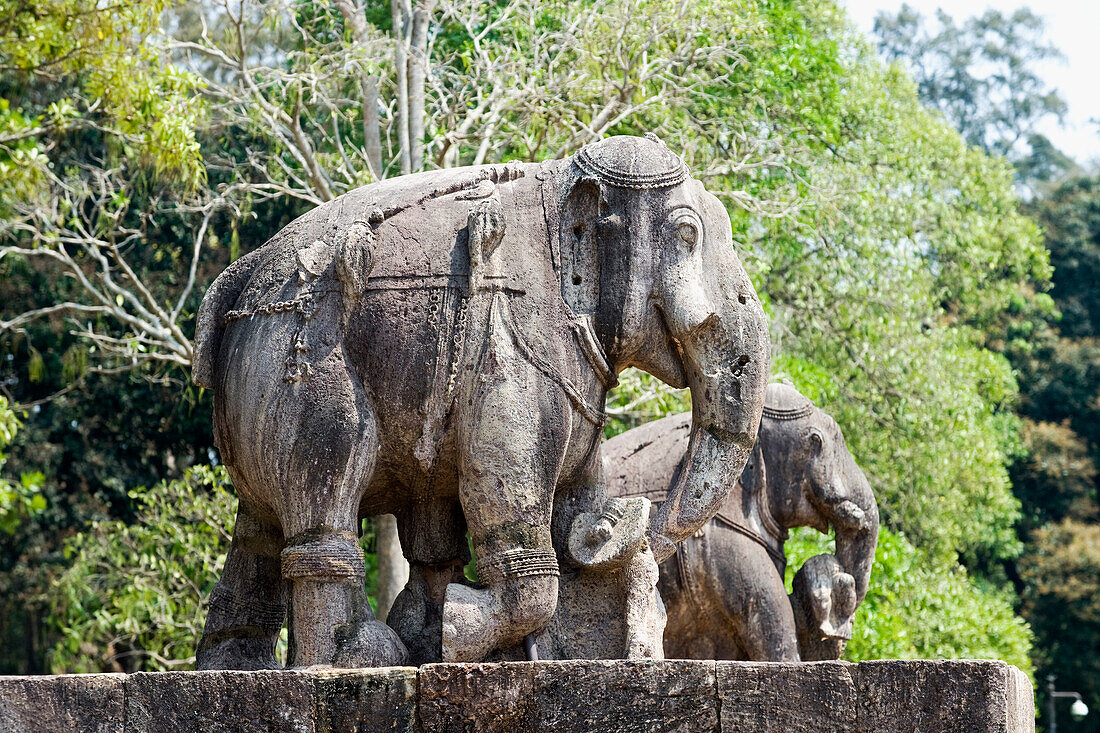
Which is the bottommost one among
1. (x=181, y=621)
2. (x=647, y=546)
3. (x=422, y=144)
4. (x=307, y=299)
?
(x=181, y=621)

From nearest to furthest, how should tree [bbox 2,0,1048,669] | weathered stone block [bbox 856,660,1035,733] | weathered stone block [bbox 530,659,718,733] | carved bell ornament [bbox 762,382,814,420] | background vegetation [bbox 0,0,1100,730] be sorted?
1. weathered stone block [bbox 856,660,1035,733]
2. weathered stone block [bbox 530,659,718,733]
3. carved bell ornament [bbox 762,382,814,420]
4. background vegetation [bbox 0,0,1100,730]
5. tree [bbox 2,0,1048,669]

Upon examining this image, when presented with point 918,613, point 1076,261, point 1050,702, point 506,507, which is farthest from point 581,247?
point 1076,261

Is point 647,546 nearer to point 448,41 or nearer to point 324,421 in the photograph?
point 324,421

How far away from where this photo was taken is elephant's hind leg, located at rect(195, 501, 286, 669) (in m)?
4.93

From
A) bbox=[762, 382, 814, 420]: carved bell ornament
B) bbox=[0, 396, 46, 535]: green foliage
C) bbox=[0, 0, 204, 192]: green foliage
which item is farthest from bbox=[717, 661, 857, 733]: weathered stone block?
bbox=[0, 0, 204, 192]: green foliage

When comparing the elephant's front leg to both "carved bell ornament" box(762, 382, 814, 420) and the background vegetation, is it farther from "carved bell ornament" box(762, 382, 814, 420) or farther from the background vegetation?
the background vegetation

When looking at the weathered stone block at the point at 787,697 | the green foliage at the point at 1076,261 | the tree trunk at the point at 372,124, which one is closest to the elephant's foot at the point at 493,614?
the weathered stone block at the point at 787,697

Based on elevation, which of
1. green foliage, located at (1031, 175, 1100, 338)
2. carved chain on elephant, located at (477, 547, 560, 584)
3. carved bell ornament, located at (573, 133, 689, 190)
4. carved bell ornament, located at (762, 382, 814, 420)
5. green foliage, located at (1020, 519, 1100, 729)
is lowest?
green foliage, located at (1020, 519, 1100, 729)

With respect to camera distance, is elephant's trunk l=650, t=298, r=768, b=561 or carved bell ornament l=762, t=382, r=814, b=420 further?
carved bell ornament l=762, t=382, r=814, b=420

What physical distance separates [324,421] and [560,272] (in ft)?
3.01

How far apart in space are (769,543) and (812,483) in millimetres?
335

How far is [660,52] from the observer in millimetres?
13266

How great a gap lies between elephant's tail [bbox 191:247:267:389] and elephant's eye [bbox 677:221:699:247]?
54.3 inches


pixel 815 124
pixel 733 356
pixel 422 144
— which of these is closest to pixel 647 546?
pixel 733 356
